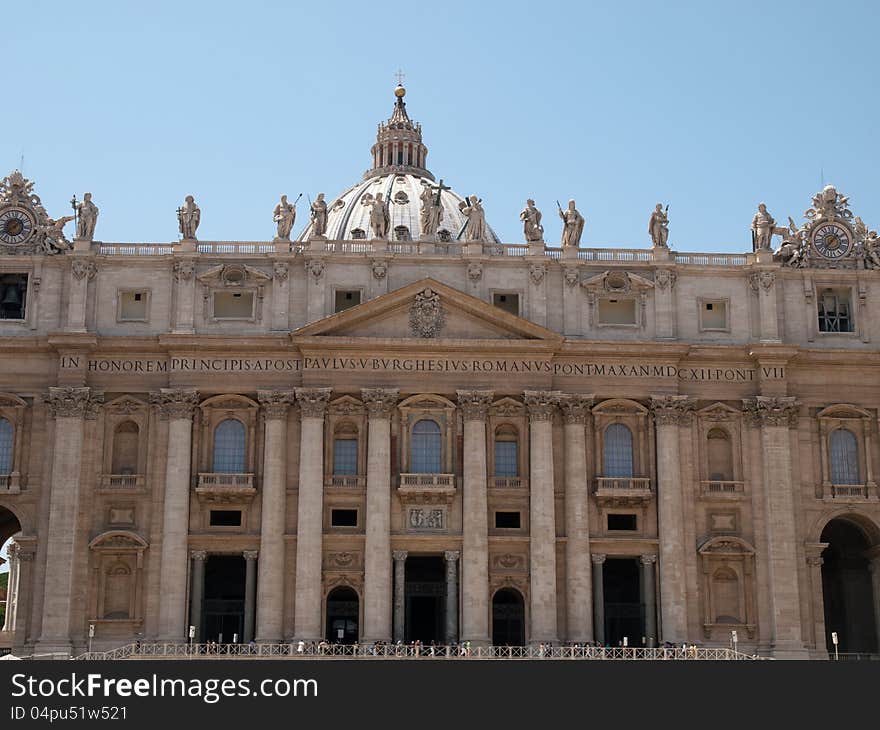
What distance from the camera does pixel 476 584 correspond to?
2697 inches

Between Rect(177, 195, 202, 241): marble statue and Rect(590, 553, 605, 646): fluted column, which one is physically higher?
Rect(177, 195, 202, 241): marble statue

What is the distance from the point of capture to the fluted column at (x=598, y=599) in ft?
227

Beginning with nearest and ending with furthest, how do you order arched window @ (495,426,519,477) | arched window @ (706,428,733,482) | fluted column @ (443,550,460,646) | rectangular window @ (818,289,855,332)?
1. fluted column @ (443,550,460,646)
2. arched window @ (495,426,519,477)
3. arched window @ (706,428,733,482)
4. rectangular window @ (818,289,855,332)

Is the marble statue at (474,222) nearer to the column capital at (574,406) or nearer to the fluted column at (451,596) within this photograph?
the column capital at (574,406)

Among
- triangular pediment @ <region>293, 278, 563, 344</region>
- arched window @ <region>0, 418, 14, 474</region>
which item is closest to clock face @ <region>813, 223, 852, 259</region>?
triangular pediment @ <region>293, 278, 563, 344</region>

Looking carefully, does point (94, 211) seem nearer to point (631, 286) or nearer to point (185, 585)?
point (185, 585)

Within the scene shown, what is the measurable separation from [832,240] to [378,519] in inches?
1015

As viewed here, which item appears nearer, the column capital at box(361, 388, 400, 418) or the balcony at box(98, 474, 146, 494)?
the balcony at box(98, 474, 146, 494)

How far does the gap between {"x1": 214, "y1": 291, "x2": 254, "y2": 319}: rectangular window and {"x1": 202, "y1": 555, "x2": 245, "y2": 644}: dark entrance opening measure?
11.2 metres

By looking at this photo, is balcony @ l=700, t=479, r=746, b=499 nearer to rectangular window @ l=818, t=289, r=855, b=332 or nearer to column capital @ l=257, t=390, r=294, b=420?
rectangular window @ l=818, t=289, r=855, b=332

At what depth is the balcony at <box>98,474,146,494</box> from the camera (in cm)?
6981

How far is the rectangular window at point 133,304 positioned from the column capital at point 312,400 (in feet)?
27.6
